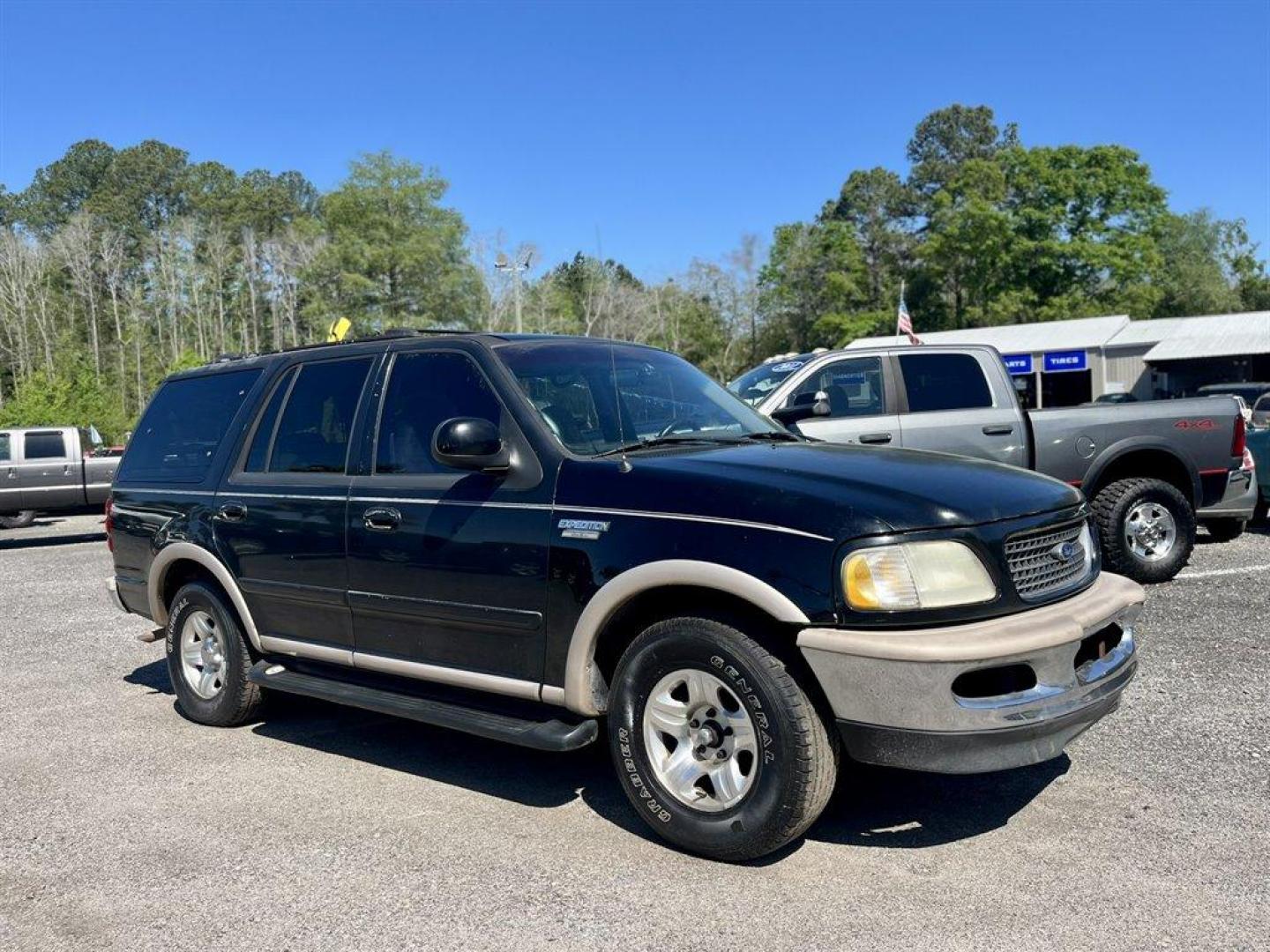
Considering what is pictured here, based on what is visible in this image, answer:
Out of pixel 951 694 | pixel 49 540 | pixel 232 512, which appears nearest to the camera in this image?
pixel 951 694

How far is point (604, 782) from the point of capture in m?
4.53

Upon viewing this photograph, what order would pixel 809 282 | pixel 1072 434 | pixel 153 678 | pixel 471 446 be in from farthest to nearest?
pixel 809 282 → pixel 1072 434 → pixel 153 678 → pixel 471 446

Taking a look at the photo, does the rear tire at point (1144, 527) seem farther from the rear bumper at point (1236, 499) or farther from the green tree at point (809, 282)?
the green tree at point (809, 282)

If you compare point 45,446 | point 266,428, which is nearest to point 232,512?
point 266,428

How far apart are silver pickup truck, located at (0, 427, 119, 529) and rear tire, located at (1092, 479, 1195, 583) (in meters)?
15.7

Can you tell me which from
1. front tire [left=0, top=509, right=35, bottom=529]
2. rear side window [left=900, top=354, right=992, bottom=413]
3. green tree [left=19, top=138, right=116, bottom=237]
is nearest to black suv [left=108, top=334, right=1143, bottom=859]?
rear side window [left=900, top=354, right=992, bottom=413]

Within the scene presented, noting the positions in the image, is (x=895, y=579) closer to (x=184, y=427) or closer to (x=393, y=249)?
(x=184, y=427)

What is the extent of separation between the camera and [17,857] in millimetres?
3914

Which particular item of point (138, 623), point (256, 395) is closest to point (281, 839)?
point (256, 395)

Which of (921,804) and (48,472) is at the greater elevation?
(48,472)

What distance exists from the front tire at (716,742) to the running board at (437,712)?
20 centimetres

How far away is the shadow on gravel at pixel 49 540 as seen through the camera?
17422mm

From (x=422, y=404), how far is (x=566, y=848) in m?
2.01

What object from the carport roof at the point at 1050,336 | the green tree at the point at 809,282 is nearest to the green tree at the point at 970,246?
the green tree at the point at 809,282
